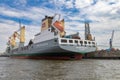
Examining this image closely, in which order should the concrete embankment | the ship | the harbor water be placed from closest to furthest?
the harbor water, the ship, the concrete embankment

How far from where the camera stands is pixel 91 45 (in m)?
64.8

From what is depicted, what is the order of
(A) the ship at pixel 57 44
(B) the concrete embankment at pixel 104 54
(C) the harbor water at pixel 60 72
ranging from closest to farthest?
(C) the harbor water at pixel 60 72, (A) the ship at pixel 57 44, (B) the concrete embankment at pixel 104 54

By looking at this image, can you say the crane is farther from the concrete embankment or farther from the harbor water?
the harbor water

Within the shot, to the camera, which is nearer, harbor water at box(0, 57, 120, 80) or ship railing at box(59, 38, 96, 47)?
harbor water at box(0, 57, 120, 80)

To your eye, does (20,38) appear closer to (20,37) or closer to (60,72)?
(20,37)

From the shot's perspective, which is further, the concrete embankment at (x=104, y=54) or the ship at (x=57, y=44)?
the concrete embankment at (x=104, y=54)

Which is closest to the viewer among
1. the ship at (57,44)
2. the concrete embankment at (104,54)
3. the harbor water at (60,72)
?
the harbor water at (60,72)

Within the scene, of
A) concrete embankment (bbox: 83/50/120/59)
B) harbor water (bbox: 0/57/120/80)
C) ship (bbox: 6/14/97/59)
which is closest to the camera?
harbor water (bbox: 0/57/120/80)

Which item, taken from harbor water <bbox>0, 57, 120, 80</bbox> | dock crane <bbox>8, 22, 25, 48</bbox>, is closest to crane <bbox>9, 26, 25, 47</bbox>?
dock crane <bbox>8, 22, 25, 48</bbox>

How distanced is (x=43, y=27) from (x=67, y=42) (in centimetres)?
1706

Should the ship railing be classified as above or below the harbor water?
above

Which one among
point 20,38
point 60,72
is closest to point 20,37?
point 20,38

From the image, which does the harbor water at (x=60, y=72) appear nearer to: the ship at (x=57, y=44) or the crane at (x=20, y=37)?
the ship at (x=57, y=44)

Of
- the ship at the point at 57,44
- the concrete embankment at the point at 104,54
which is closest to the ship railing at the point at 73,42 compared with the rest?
the ship at the point at 57,44
